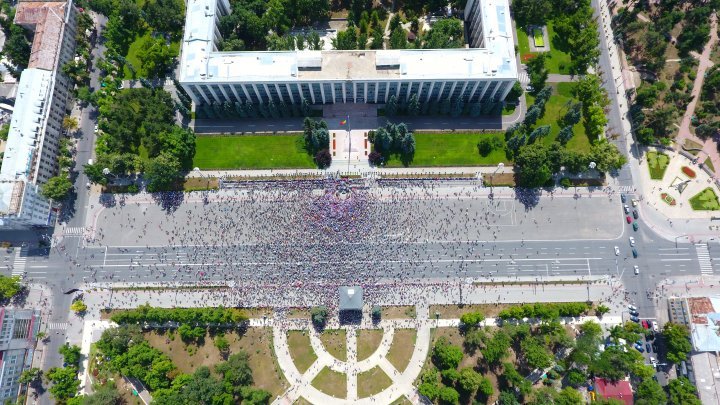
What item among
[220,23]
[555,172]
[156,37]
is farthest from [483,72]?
[156,37]

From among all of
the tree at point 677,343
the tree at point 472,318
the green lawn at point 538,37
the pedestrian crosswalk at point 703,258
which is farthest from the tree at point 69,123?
the pedestrian crosswalk at point 703,258

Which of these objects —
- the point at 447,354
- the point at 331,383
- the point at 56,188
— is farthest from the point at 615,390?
the point at 56,188

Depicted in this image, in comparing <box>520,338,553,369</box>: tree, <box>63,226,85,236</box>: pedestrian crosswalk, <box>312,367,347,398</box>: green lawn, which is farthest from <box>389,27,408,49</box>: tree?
<box>63,226,85,236</box>: pedestrian crosswalk

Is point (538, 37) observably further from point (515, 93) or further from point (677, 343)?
point (677, 343)

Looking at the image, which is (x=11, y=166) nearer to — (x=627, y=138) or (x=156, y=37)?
(x=156, y=37)

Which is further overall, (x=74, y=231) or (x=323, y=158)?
(x=323, y=158)

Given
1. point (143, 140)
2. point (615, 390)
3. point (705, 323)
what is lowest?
point (615, 390)

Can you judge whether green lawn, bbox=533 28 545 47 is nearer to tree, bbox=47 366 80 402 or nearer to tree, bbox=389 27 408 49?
tree, bbox=389 27 408 49
